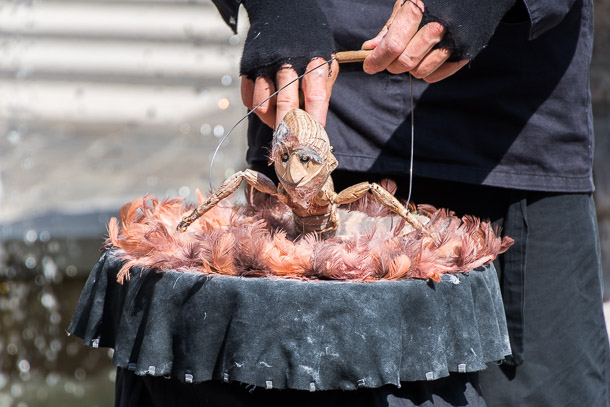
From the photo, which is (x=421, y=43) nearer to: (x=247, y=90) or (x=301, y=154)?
(x=301, y=154)

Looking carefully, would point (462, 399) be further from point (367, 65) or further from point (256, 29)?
point (256, 29)

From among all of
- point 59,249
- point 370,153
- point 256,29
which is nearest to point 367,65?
point 256,29

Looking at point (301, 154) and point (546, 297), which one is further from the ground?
point (301, 154)

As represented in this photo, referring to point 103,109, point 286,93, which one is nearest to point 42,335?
point 103,109

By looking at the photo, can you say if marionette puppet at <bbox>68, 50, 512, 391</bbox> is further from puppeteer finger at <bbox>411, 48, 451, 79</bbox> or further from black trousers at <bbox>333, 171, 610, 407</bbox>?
black trousers at <bbox>333, 171, 610, 407</bbox>

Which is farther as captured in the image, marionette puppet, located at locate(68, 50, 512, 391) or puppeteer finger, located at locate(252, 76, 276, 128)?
puppeteer finger, located at locate(252, 76, 276, 128)

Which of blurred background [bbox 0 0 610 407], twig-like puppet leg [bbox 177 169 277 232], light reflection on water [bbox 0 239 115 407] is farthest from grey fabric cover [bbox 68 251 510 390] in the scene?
blurred background [bbox 0 0 610 407]

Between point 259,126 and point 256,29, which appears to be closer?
point 256,29
